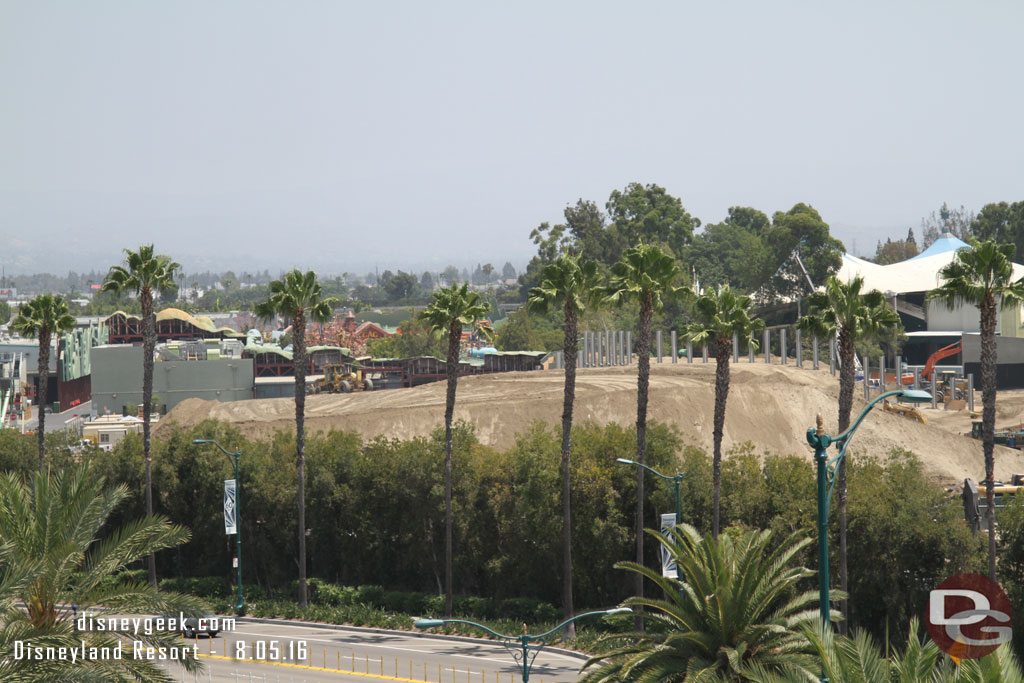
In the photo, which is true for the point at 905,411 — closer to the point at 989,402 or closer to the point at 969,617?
the point at 989,402

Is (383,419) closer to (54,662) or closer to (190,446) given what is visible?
(190,446)

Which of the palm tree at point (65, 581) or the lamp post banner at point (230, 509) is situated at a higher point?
the palm tree at point (65, 581)

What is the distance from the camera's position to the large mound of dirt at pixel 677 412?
8944cm

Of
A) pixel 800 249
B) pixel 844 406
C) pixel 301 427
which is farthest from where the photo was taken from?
pixel 800 249

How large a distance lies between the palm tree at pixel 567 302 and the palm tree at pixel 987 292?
15108 mm

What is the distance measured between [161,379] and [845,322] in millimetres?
109397

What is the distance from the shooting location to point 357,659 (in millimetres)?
48812

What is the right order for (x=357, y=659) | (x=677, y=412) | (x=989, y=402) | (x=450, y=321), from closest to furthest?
1. (x=989, y=402)
2. (x=357, y=659)
3. (x=450, y=321)
4. (x=677, y=412)

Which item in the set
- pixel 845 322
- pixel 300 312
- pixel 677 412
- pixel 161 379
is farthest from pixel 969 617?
pixel 161 379

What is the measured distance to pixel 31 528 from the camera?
24.8 meters

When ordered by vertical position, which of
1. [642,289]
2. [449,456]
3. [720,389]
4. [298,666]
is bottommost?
[298,666]

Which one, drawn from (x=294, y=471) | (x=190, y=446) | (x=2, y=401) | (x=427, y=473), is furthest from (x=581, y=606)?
(x=2, y=401)

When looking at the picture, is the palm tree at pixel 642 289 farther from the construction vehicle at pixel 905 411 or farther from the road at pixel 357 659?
the construction vehicle at pixel 905 411

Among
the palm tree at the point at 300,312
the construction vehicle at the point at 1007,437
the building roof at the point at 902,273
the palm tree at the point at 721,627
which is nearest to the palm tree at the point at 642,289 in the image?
the palm tree at the point at 300,312
